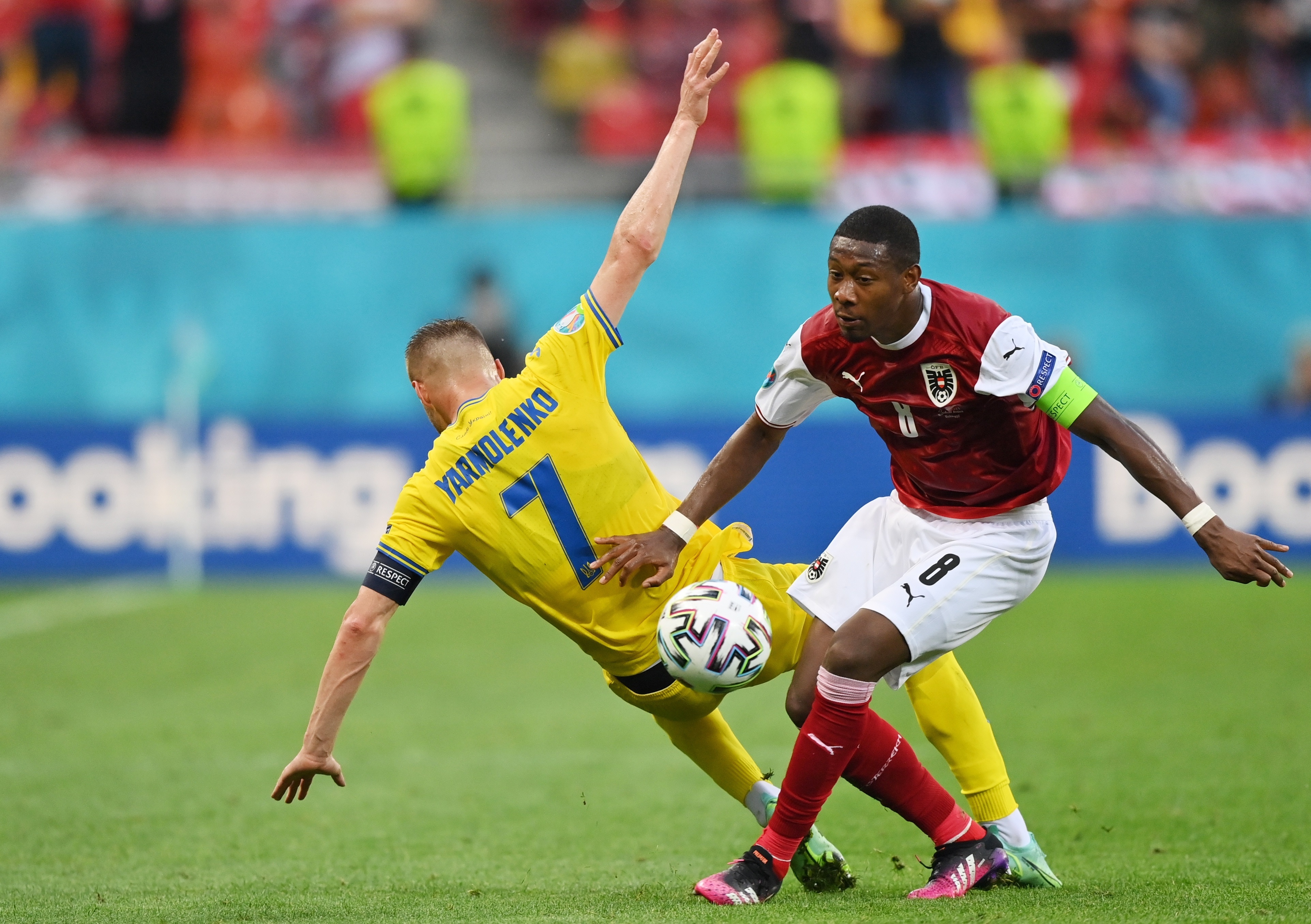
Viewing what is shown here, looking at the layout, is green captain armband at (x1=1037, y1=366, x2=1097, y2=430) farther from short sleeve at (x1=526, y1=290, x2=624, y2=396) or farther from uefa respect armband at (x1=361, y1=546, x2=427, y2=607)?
uefa respect armband at (x1=361, y1=546, x2=427, y2=607)

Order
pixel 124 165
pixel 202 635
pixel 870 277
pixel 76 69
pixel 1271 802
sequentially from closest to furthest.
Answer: pixel 870 277
pixel 1271 802
pixel 202 635
pixel 124 165
pixel 76 69

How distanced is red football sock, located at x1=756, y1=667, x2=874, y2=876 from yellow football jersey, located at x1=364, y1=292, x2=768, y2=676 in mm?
603

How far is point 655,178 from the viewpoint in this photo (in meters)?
5.26

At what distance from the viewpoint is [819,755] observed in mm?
4926

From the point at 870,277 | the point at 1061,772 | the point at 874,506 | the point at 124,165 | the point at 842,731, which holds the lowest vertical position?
the point at 1061,772

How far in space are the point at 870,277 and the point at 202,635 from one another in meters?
8.47

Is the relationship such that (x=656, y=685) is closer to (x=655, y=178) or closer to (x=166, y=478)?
(x=655, y=178)

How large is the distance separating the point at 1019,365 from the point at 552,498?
154 cm

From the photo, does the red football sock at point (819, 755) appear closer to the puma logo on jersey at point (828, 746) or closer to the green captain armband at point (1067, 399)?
the puma logo on jersey at point (828, 746)

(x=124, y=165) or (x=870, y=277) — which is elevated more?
(x=124, y=165)

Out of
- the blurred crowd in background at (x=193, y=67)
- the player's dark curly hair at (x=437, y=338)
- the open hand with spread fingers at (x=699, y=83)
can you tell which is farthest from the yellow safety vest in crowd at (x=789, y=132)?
the player's dark curly hair at (x=437, y=338)

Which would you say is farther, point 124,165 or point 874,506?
point 124,165

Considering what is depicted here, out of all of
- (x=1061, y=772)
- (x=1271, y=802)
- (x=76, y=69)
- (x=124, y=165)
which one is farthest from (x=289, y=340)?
(x=1271, y=802)

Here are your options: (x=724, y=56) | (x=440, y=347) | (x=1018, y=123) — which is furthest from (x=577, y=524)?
(x=724, y=56)
